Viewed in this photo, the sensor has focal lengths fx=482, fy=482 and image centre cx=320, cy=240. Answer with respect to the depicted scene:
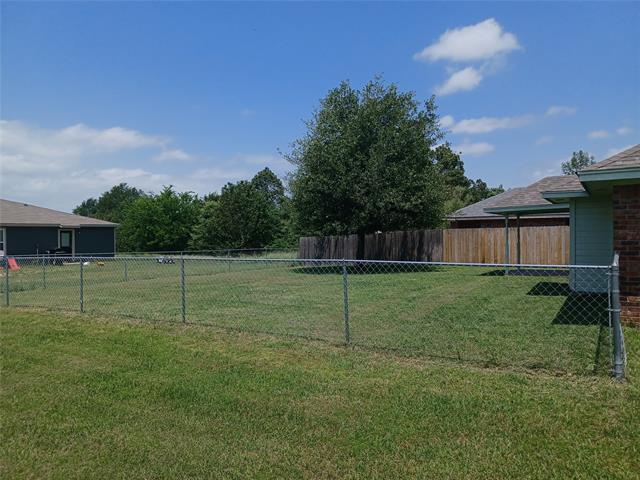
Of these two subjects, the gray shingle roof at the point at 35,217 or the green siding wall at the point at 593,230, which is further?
the gray shingle roof at the point at 35,217

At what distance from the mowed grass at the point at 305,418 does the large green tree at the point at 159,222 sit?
122 feet

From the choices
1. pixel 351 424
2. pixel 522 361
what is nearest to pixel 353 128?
pixel 522 361

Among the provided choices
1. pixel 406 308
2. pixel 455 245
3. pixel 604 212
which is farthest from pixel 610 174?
pixel 455 245

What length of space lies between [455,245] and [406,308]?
13.5m

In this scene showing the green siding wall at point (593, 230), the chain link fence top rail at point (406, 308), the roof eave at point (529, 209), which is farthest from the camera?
the roof eave at point (529, 209)

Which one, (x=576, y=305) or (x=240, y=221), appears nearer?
(x=576, y=305)

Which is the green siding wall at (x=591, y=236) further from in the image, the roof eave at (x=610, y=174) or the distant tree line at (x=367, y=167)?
the distant tree line at (x=367, y=167)

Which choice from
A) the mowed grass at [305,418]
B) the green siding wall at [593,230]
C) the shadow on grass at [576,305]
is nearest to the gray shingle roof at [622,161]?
the shadow on grass at [576,305]

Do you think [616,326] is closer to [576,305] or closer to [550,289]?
[576,305]

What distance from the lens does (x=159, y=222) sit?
137 ft

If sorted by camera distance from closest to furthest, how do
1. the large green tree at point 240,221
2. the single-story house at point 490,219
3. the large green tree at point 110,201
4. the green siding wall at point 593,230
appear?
1. the green siding wall at point 593,230
2. the single-story house at point 490,219
3. the large green tree at point 240,221
4. the large green tree at point 110,201

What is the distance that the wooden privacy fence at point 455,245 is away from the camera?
1909cm

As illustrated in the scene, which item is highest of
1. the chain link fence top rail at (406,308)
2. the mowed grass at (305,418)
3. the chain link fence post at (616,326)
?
the chain link fence post at (616,326)

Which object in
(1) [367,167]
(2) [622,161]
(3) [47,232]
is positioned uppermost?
(1) [367,167]
